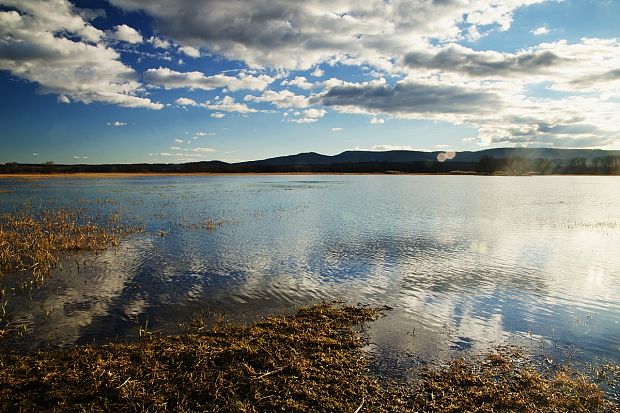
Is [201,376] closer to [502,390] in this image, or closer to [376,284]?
[502,390]

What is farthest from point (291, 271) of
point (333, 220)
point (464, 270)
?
point (333, 220)

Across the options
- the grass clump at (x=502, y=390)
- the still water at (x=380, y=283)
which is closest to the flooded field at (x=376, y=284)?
the still water at (x=380, y=283)

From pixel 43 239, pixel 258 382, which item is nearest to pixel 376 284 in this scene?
pixel 258 382

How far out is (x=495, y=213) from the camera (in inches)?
1876

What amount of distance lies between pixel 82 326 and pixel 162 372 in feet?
18.7

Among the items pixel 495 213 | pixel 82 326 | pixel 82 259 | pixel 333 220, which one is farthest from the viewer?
pixel 495 213

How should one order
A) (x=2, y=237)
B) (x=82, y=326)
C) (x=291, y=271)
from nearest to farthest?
(x=82, y=326)
(x=291, y=271)
(x=2, y=237)

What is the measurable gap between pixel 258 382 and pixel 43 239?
82.5 ft

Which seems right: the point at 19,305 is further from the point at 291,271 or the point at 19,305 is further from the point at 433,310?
the point at 433,310

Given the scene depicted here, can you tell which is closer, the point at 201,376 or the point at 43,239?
the point at 201,376

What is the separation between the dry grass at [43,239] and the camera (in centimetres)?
2083

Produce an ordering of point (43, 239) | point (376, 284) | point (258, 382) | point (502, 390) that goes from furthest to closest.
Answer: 1. point (43, 239)
2. point (376, 284)
3. point (502, 390)
4. point (258, 382)

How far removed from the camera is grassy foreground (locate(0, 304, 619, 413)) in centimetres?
839

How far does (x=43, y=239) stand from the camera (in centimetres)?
2677
